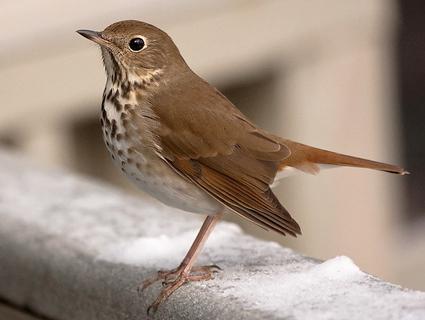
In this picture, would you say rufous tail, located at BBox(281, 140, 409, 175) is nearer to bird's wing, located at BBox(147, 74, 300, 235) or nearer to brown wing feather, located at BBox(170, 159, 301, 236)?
bird's wing, located at BBox(147, 74, 300, 235)

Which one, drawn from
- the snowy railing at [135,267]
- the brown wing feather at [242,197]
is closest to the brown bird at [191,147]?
the brown wing feather at [242,197]

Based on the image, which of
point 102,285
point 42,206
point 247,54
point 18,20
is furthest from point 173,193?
point 247,54

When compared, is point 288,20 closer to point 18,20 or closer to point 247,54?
point 247,54

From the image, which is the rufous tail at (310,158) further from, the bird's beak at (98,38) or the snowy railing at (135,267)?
the bird's beak at (98,38)

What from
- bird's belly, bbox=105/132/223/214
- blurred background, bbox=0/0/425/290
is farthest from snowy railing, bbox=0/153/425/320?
blurred background, bbox=0/0/425/290

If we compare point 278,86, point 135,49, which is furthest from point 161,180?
point 278,86

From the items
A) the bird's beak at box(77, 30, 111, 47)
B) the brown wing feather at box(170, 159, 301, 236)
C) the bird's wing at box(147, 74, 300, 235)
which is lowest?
the brown wing feather at box(170, 159, 301, 236)
